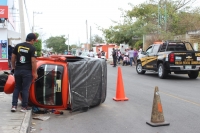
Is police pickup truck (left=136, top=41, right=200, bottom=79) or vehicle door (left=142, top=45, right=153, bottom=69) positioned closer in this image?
police pickup truck (left=136, top=41, right=200, bottom=79)

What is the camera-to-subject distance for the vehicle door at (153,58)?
15228 mm

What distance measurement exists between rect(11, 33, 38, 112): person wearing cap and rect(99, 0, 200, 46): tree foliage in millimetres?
22896

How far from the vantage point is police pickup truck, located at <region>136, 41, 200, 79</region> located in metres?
13.6

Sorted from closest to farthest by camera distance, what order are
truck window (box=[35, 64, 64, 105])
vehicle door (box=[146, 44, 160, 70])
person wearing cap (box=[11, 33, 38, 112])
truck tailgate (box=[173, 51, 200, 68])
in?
person wearing cap (box=[11, 33, 38, 112]), truck window (box=[35, 64, 64, 105]), truck tailgate (box=[173, 51, 200, 68]), vehicle door (box=[146, 44, 160, 70])

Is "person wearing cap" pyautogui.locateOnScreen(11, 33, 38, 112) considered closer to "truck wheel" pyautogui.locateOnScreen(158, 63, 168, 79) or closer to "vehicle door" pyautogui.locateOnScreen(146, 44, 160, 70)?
"truck wheel" pyautogui.locateOnScreen(158, 63, 168, 79)

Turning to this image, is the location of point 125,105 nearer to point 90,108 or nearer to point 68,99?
point 90,108

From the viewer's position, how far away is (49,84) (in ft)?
21.8

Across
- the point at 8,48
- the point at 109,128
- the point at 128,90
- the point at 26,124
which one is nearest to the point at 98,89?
the point at 109,128

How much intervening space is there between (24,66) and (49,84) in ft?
2.41

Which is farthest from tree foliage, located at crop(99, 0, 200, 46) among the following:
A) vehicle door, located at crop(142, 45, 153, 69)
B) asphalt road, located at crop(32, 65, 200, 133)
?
asphalt road, located at crop(32, 65, 200, 133)

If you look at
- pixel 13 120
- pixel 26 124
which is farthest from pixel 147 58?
pixel 26 124

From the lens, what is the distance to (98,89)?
7.40 m

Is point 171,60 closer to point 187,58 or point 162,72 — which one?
point 187,58

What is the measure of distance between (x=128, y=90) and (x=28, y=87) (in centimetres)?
505
